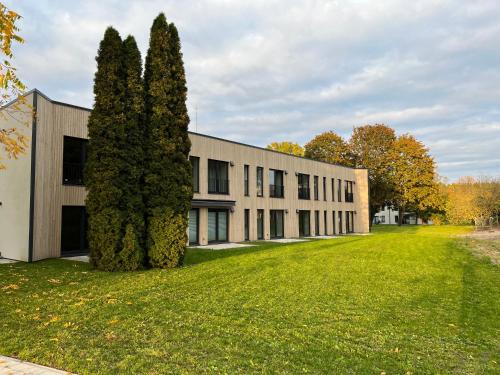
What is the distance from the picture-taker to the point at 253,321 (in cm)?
583

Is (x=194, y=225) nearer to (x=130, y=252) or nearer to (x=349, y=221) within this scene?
(x=130, y=252)

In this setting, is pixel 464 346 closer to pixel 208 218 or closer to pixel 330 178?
pixel 208 218

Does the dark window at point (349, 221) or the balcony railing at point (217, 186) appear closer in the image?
the balcony railing at point (217, 186)

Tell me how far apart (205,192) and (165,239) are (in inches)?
344

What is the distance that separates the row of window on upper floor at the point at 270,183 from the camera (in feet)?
68.8

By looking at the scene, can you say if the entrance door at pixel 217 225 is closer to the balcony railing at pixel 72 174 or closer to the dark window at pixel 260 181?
the dark window at pixel 260 181

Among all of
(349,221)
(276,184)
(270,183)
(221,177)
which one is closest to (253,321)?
(221,177)

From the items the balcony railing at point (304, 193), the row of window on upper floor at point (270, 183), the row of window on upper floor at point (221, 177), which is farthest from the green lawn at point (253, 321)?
the balcony railing at point (304, 193)

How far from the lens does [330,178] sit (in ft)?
104

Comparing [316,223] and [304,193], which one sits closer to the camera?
[304,193]

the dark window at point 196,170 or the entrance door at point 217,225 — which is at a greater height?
the dark window at point 196,170

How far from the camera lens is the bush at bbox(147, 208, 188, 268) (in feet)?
37.8

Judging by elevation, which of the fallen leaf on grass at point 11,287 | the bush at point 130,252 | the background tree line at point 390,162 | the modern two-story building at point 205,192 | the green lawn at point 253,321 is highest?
the background tree line at point 390,162

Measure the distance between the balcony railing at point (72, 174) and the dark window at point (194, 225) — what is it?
20.0 feet
